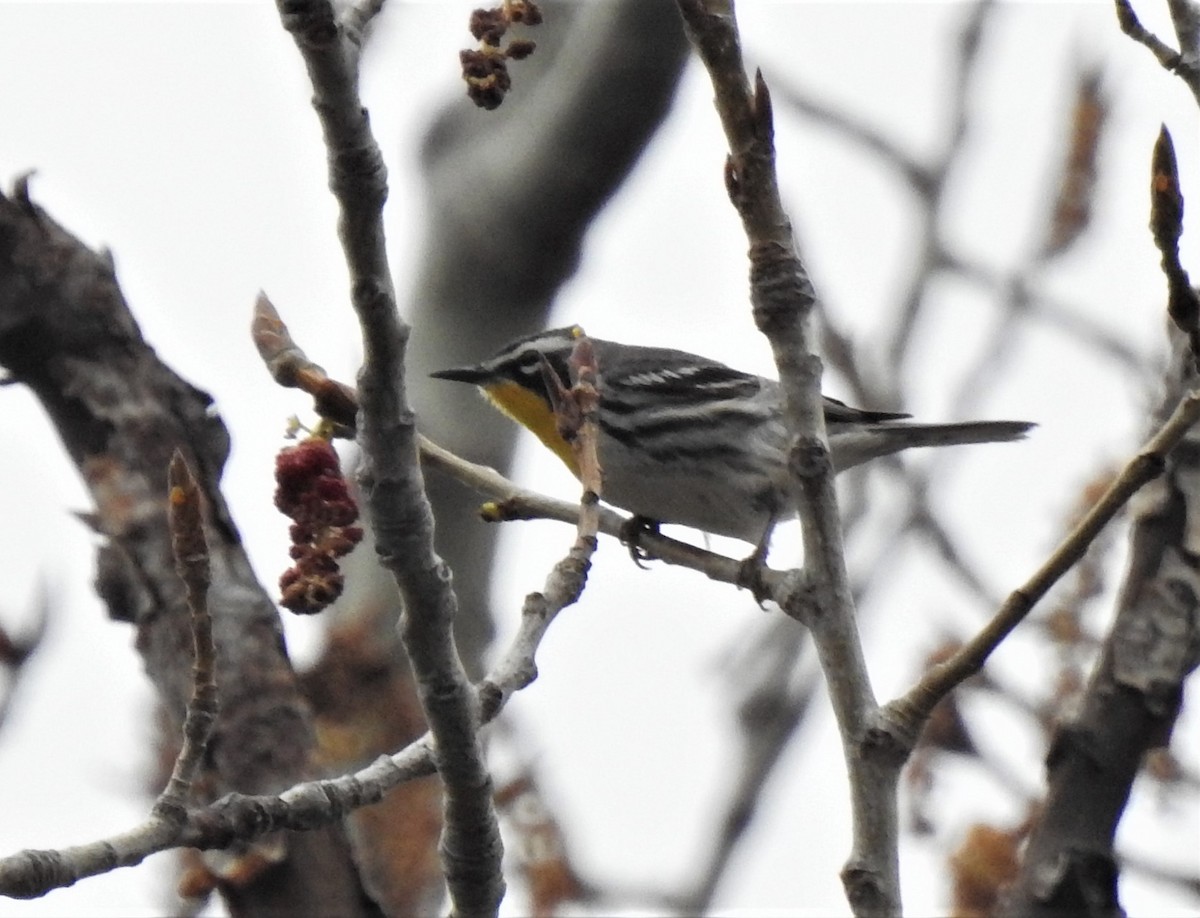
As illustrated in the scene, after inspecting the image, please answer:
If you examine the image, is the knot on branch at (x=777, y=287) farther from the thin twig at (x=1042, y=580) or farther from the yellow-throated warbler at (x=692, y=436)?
the yellow-throated warbler at (x=692, y=436)

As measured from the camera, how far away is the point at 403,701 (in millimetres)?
6016

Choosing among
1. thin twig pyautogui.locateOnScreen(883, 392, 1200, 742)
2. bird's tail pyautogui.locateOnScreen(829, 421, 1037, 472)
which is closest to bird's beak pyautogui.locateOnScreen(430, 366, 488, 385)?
bird's tail pyautogui.locateOnScreen(829, 421, 1037, 472)

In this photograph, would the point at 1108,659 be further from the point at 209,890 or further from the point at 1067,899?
the point at 209,890

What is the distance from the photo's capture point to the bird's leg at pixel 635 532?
482 centimetres

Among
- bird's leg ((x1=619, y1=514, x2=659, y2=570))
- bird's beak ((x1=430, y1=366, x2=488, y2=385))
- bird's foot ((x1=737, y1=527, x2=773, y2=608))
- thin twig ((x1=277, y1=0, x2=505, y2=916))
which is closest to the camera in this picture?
thin twig ((x1=277, y1=0, x2=505, y2=916))

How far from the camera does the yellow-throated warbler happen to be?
6016 millimetres

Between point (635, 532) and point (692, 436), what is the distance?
1.32m

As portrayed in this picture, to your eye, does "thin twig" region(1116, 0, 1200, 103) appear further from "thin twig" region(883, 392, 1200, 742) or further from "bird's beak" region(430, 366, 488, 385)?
"bird's beak" region(430, 366, 488, 385)

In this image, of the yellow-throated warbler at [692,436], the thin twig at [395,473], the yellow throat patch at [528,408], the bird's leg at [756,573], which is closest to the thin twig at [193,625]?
the thin twig at [395,473]

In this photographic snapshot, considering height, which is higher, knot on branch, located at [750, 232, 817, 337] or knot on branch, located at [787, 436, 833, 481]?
knot on branch, located at [750, 232, 817, 337]

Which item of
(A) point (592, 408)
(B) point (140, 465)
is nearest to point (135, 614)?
(B) point (140, 465)

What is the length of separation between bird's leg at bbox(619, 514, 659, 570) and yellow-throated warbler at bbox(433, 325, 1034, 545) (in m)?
0.07

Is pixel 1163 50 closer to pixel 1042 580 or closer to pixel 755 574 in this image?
pixel 1042 580

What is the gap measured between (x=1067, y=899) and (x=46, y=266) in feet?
10.2
